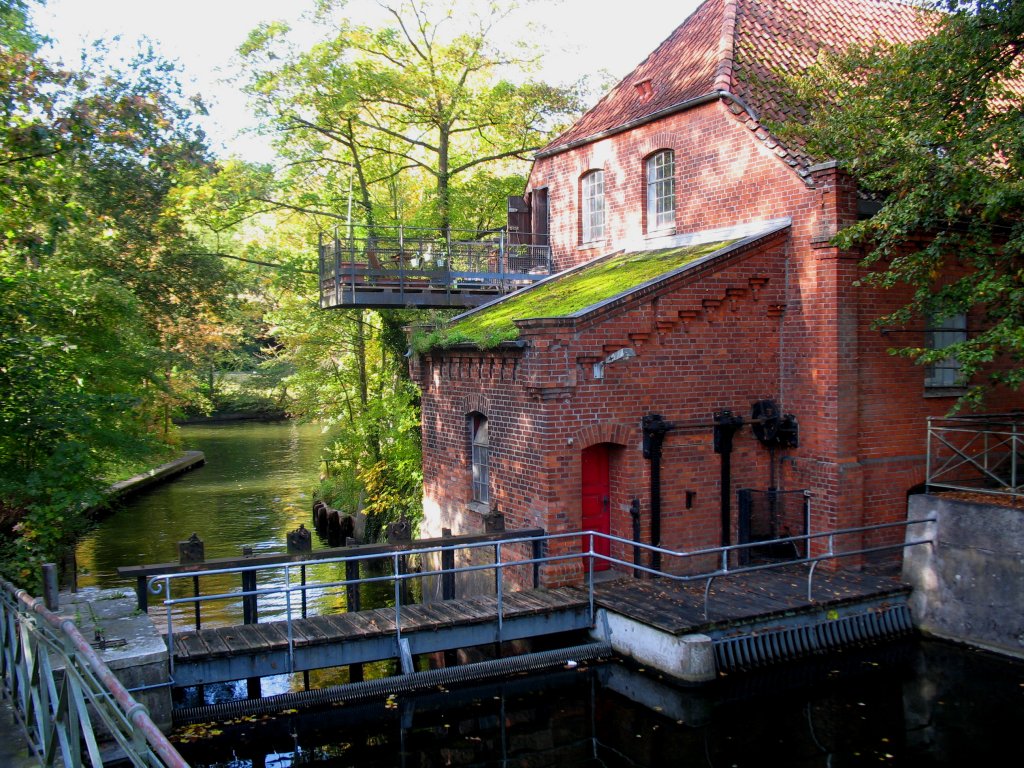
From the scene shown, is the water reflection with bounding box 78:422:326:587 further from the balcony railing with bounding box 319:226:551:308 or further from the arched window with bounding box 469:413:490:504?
the arched window with bounding box 469:413:490:504

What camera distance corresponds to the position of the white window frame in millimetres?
14734

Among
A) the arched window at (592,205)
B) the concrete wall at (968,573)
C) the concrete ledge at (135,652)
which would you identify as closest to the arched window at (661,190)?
the arched window at (592,205)

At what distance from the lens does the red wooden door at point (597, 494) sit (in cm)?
1361

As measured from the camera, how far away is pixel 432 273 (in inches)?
Answer: 758

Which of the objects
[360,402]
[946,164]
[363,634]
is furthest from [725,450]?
[360,402]

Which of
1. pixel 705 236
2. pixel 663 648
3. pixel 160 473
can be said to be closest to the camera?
pixel 663 648

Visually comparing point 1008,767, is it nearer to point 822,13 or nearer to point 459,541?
point 459,541

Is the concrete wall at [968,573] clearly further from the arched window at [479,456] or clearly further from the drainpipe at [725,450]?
the arched window at [479,456]

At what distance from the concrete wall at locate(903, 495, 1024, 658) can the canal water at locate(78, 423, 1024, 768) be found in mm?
341

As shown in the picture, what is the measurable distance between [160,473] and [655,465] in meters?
25.5

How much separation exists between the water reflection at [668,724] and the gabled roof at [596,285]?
17.3 ft

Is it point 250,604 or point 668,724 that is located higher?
point 250,604

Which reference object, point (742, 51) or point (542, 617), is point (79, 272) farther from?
point (742, 51)

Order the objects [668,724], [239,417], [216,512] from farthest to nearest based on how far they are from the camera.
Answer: [239,417]
[216,512]
[668,724]
